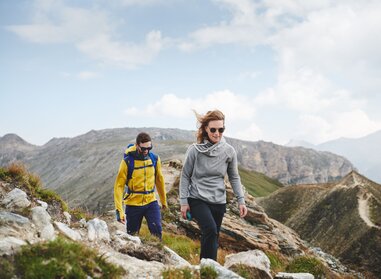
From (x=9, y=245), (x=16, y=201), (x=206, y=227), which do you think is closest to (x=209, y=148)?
(x=206, y=227)

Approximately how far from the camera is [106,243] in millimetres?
7492

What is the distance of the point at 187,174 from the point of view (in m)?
7.73

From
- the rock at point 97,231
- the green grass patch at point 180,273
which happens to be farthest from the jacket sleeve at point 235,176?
the rock at point 97,231

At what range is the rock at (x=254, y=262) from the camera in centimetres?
795

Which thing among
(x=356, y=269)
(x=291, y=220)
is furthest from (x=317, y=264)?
(x=291, y=220)

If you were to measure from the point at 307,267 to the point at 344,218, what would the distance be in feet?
64.1

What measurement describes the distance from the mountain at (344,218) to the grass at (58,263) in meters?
23.0

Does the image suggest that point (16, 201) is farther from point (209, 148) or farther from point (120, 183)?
point (209, 148)

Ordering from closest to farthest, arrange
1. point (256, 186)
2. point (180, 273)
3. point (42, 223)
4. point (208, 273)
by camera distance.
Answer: point (180, 273), point (208, 273), point (42, 223), point (256, 186)

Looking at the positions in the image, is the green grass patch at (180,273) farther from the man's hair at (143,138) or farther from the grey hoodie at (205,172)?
the man's hair at (143,138)

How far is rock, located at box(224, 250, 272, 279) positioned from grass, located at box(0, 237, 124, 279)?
11.2 feet

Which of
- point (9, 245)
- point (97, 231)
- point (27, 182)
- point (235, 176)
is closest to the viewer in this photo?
point (9, 245)

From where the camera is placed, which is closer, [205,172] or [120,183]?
[205,172]

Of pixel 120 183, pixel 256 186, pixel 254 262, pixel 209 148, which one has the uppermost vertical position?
pixel 209 148
